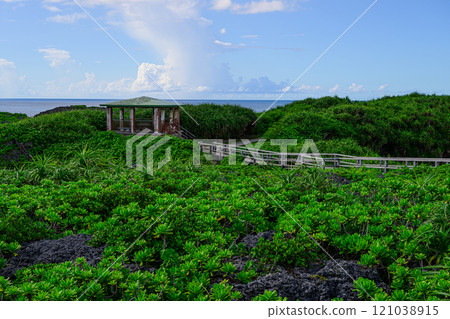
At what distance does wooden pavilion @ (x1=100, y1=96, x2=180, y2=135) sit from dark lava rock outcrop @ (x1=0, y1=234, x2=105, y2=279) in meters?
24.4

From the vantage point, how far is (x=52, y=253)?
14.3ft

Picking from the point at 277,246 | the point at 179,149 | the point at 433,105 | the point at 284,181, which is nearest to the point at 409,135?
the point at 433,105

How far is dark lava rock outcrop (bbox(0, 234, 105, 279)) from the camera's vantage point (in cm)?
419

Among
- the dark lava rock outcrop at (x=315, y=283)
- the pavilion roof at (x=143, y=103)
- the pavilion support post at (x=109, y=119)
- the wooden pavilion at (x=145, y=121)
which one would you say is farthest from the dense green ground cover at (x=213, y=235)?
the pavilion support post at (x=109, y=119)

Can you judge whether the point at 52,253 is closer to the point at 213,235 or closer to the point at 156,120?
the point at 213,235

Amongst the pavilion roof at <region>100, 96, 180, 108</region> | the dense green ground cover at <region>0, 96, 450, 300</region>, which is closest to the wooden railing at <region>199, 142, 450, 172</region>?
the pavilion roof at <region>100, 96, 180, 108</region>

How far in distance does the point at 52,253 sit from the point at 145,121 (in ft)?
90.2

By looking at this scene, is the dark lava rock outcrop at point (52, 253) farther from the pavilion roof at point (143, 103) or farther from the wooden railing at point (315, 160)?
the pavilion roof at point (143, 103)

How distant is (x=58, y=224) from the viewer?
5543mm

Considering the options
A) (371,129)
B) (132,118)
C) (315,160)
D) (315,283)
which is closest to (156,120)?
(132,118)

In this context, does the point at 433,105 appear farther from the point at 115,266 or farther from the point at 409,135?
the point at 115,266

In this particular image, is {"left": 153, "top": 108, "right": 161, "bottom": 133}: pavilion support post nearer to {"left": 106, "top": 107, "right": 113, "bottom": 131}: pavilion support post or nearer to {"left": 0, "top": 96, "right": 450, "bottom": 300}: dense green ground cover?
{"left": 106, "top": 107, "right": 113, "bottom": 131}: pavilion support post

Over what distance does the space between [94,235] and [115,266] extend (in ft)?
3.50

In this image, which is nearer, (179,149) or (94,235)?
(94,235)
